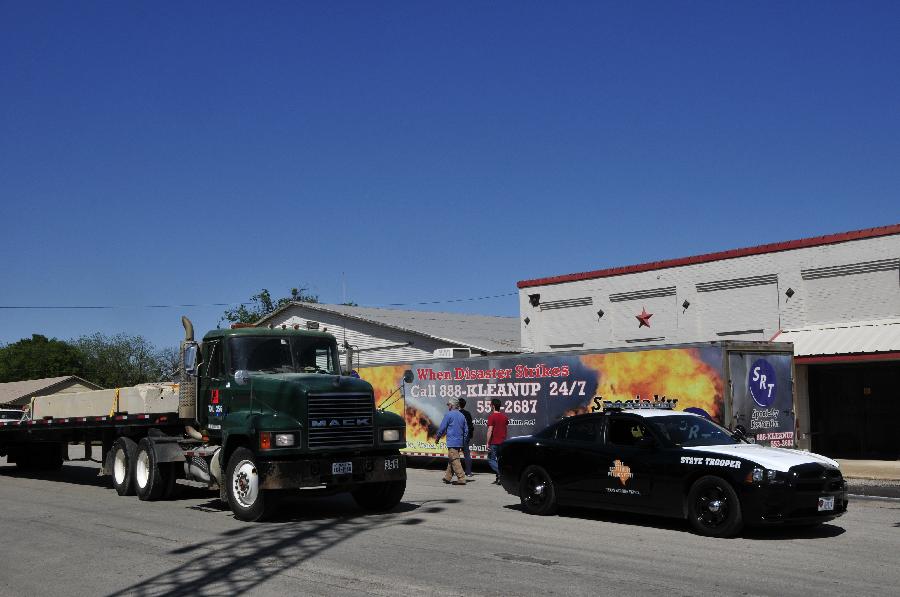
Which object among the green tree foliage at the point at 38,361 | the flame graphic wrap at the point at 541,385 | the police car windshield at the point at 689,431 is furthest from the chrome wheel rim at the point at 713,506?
the green tree foliage at the point at 38,361

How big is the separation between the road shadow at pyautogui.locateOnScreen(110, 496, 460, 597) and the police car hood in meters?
4.14

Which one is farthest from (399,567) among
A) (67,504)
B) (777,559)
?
(67,504)

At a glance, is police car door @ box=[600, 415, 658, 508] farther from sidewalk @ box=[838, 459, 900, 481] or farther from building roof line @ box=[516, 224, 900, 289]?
building roof line @ box=[516, 224, 900, 289]

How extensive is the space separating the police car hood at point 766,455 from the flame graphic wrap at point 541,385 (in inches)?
249

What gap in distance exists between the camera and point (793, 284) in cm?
2769

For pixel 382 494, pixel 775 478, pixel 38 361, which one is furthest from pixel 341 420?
pixel 38 361

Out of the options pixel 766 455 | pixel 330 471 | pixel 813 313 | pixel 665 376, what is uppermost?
pixel 813 313

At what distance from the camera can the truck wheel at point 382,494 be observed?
14.0 m

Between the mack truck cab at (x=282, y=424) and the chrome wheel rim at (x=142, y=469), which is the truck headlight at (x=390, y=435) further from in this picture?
the chrome wheel rim at (x=142, y=469)

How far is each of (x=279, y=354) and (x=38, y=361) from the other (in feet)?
294

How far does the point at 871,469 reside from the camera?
22594 mm

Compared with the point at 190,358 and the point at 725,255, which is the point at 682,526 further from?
the point at 725,255

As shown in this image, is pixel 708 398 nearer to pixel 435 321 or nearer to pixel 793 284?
pixel 793 284

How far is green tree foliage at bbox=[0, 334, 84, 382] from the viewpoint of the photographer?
94.2m
